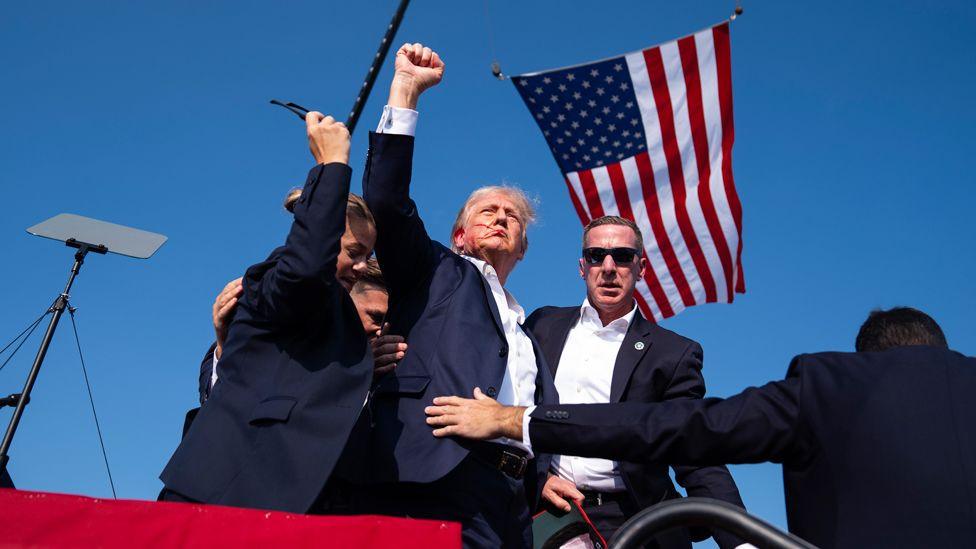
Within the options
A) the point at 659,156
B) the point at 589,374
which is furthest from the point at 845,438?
the point at 659,156

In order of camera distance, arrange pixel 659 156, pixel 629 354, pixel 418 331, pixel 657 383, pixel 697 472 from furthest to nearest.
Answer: pixel 659 156, pixel 629 354, pixel 657 383, pixel 697 472, pixel 418 331

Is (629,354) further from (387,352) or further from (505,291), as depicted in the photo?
(387,352)

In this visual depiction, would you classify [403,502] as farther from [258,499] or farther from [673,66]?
[673,66]

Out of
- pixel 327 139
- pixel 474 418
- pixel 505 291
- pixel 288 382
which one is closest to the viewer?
pixel 288 382

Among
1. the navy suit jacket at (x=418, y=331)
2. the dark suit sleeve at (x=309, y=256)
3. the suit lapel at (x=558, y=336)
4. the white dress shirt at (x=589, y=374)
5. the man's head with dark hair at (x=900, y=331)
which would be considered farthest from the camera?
the suit lapel at (x=558, y=336)

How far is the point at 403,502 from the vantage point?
3000 millimetres

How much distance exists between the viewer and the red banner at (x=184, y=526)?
2.01 meters

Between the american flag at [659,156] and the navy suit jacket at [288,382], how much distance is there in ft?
19.7

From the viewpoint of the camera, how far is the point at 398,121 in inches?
131

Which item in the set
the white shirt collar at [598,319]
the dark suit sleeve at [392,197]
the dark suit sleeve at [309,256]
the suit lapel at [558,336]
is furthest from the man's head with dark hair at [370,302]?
the white shirt collar at [598,319]

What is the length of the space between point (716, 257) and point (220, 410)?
6.77m

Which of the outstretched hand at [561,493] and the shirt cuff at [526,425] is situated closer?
the shirt cuff at [526,425]

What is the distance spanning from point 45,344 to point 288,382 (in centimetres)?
535

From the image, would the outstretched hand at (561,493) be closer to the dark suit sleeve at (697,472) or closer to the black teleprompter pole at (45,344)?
the dark suit sleeve at (697,472)
